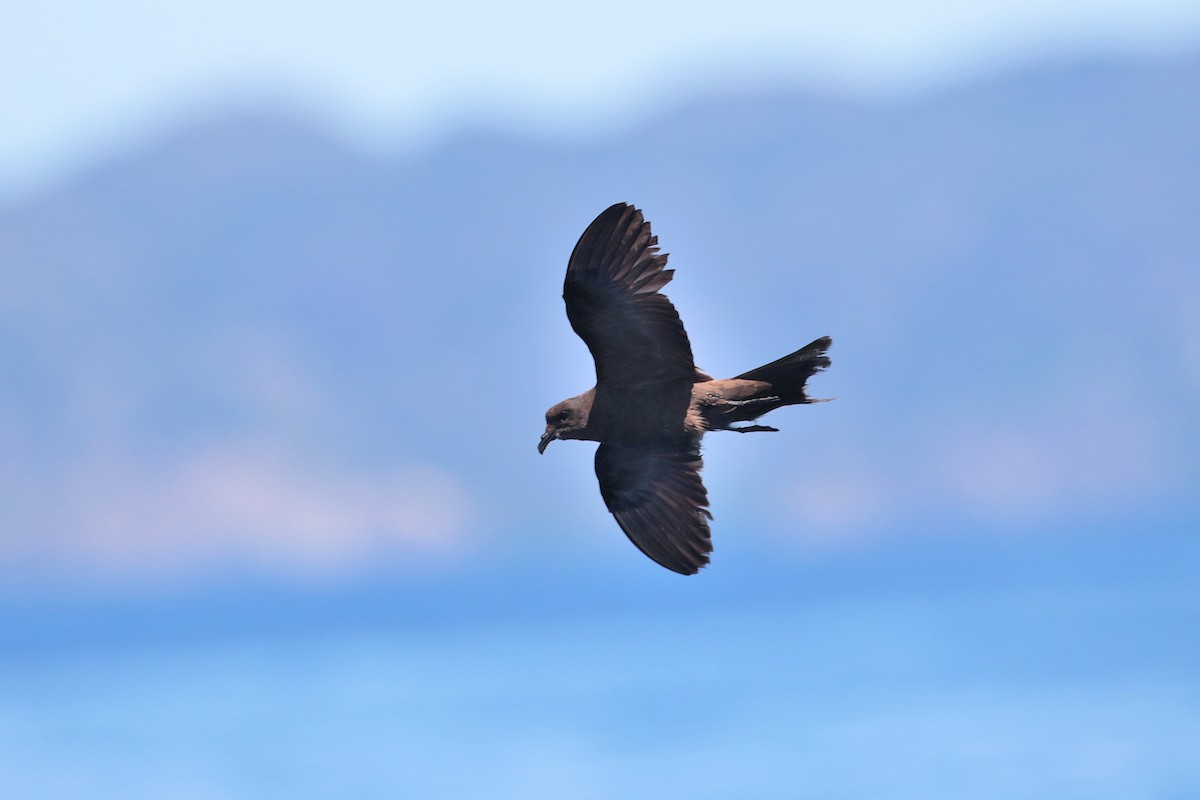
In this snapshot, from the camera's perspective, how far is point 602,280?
10.2 meters

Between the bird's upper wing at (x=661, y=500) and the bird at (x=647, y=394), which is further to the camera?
the bird's upper wing at (x=661, y=500)

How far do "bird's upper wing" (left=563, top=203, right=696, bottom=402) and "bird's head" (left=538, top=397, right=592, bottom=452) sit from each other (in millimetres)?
314

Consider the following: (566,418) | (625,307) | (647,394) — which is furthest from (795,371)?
(566,418)

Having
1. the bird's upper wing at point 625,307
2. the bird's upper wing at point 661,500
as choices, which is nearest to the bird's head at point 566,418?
the bird's upper wing at point 625,307

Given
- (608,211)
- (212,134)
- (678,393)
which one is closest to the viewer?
(608,211)

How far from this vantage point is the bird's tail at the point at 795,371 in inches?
403

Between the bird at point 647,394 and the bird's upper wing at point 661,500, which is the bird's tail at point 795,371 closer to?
the bird at point 647,394

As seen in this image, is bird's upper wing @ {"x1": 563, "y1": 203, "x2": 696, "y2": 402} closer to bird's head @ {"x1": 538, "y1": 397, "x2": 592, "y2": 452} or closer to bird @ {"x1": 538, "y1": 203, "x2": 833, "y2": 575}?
bird @ {"x1": 538, "y1": 203, "x2": 833, "y2": 575}

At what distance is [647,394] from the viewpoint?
10781 millimetres

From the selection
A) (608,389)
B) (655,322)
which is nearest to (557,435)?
(608,389)

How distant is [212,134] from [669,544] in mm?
81343

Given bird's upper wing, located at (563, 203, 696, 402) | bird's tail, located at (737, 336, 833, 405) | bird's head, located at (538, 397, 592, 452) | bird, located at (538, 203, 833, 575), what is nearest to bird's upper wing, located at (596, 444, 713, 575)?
bird, located at (538, 203, 833, 575)

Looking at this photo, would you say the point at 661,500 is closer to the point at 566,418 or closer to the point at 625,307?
the point at 566,418

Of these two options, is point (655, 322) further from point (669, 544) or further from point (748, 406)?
point (669, 544)
